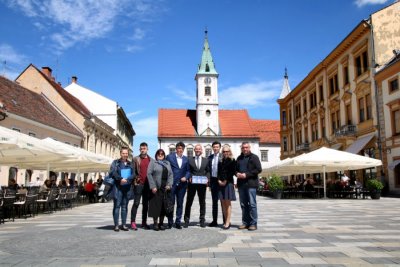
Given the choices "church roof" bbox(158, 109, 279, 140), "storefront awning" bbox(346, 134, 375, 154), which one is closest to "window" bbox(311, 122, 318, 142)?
"storefront awning" bbox(346, 134, 375, 154)

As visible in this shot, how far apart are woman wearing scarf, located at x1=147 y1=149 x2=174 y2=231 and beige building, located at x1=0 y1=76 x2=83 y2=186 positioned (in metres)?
15.9

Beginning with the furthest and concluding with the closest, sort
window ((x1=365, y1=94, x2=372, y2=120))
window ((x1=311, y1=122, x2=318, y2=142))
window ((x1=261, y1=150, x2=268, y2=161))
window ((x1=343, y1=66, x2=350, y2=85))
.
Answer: window ((x1=261, y1=150, x2=268, y2=161)), window ((x1=311, y1=122, x2=318, y2=142)), window ((x1=343, y1=66, x2=350, y2=85)), window ((x1=365, y1=94, x2=372, y2=120))

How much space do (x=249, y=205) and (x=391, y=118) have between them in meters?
19.3

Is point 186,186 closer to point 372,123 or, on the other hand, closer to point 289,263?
point 289,263

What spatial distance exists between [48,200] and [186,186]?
6242 millimetres

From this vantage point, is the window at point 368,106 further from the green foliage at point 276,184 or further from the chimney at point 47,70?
the chimney at point 47,70

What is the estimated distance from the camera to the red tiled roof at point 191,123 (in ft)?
214

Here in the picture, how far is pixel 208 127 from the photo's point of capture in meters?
65.8

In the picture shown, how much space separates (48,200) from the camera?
13023 millimetres

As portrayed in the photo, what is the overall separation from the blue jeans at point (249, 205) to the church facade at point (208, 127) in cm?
5466

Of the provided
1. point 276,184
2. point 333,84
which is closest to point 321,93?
point 333,84

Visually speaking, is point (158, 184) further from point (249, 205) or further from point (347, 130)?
point (347, 130)

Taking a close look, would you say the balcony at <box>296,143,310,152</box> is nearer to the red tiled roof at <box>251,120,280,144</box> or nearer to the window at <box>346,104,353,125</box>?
the window at <box>346,104,353,125</box>

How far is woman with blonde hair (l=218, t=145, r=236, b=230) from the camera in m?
8.84
